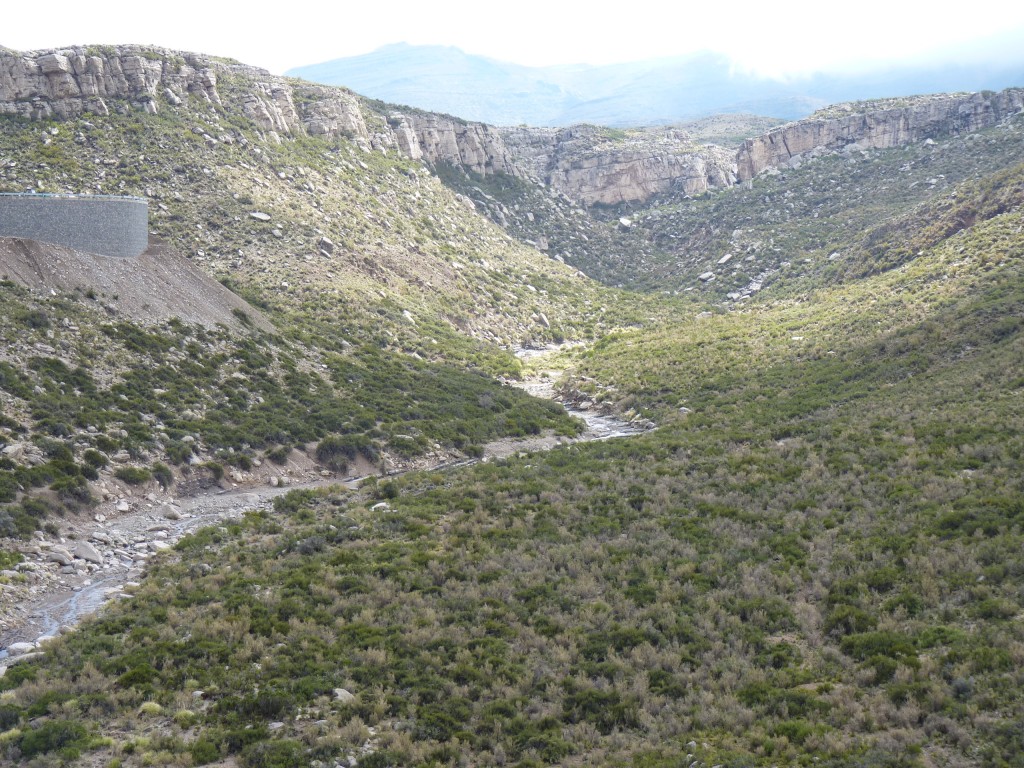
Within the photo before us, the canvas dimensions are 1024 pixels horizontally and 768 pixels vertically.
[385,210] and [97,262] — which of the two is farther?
[385,210]

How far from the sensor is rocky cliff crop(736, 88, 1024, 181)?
106500 mm

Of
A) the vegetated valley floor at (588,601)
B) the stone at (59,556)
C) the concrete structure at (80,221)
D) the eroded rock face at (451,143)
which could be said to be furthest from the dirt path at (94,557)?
the eroded rock face at (451,143)

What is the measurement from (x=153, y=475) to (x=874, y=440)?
2429cm

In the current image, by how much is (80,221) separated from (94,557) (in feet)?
68.9

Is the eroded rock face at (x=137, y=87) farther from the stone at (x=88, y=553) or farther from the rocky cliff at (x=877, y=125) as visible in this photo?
the rocky cliff at (x=877, y=125)

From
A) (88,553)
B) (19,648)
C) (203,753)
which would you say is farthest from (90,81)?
(203,753)

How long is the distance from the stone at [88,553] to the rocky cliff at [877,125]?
4338 inches

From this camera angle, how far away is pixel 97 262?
3922cm

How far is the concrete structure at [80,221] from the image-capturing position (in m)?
36.7

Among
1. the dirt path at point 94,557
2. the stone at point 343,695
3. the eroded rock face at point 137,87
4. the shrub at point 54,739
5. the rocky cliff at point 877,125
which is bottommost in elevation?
the dirt path at point 94,557

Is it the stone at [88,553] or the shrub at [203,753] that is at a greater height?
the shrub at [203,753]

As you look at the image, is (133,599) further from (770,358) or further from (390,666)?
(770,358)

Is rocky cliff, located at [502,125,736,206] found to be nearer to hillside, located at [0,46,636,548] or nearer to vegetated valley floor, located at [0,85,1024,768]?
hillside, located at [0,46,636,548]

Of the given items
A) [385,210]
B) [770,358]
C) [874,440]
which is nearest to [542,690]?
[874,440]
